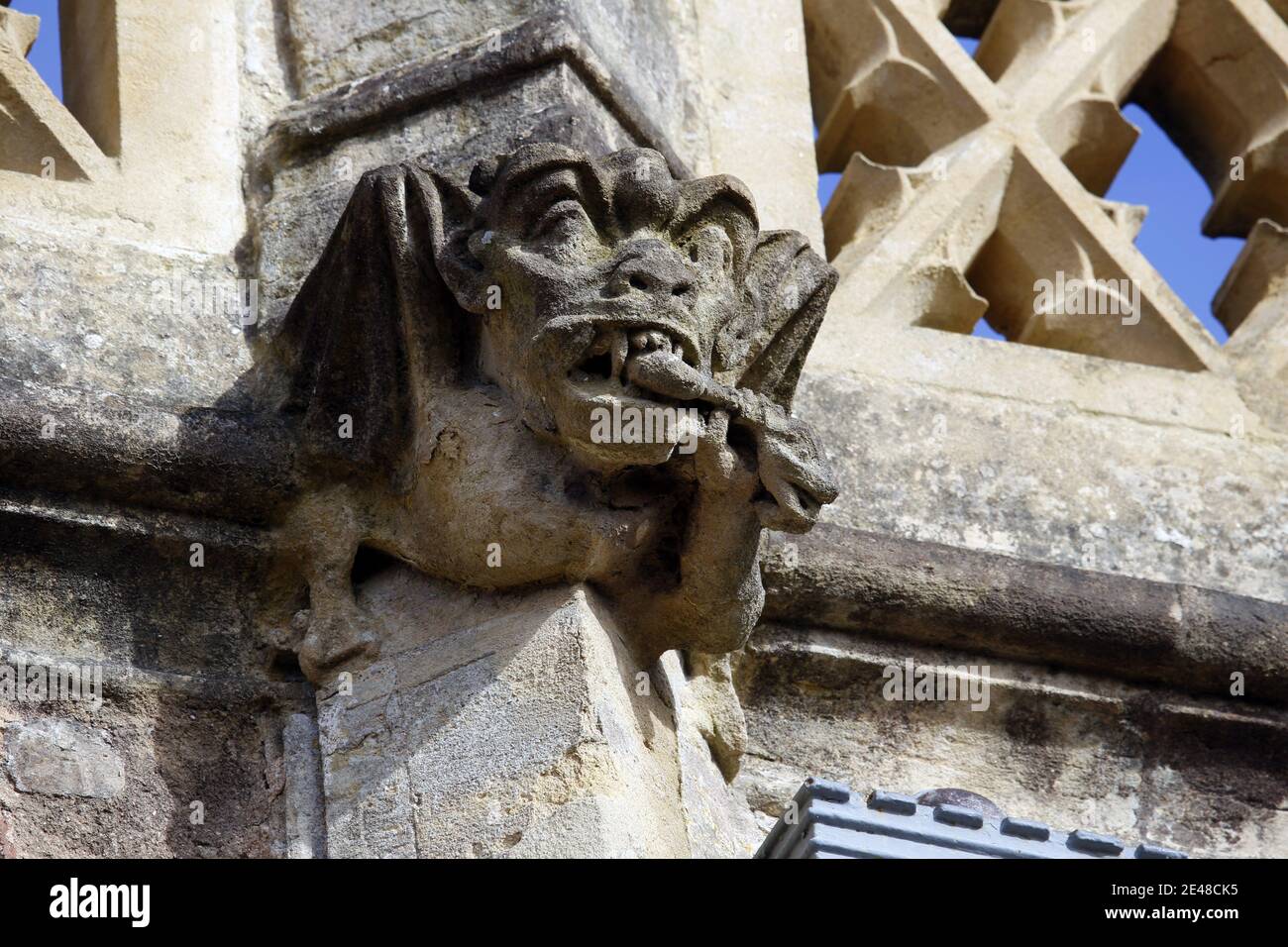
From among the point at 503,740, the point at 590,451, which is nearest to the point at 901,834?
the point at 503,740

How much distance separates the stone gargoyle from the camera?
339 centimetres

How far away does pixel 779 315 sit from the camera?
3.59m

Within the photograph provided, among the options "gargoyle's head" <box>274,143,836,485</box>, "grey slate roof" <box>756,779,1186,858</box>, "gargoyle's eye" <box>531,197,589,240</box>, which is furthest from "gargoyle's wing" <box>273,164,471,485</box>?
"grey slate roof" <box>756,779,1186,858</box>

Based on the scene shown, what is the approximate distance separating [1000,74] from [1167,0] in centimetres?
33

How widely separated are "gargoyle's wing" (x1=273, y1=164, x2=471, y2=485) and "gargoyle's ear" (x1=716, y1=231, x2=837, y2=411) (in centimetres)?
36

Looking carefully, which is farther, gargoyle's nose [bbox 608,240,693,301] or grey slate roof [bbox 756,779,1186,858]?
gargoyle's nose [bbox 608,240,693,301]

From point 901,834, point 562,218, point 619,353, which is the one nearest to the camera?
point 901,834

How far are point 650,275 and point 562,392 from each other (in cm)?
16

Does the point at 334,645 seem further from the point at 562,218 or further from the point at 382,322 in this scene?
the point at 562,218

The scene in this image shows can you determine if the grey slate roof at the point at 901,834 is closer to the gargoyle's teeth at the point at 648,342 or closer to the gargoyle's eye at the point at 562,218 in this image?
the gargoyle's teeth at the point at 648,342

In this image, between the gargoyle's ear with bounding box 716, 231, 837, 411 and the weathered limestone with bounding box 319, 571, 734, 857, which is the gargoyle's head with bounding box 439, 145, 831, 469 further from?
the weathered limestone with bounding box 319, 571, 734, 857

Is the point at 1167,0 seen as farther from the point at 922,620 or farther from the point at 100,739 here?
the point at 100,739
